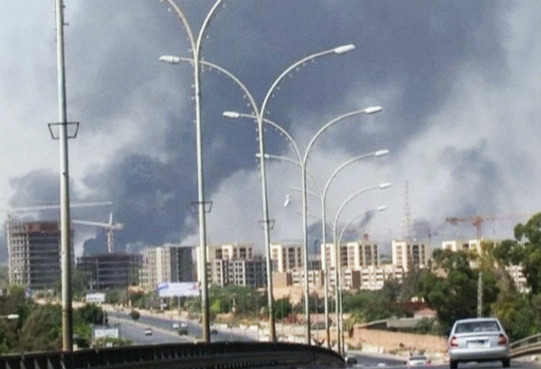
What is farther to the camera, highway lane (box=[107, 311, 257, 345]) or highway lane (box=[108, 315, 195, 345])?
highway lane (box=[107, 311, 257, 345])

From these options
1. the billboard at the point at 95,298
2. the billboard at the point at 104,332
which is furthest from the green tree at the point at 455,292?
the billboard at the point at 104,332

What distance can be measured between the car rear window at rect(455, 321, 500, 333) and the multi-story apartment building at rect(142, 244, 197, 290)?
112 meters

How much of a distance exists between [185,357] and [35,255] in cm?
12142

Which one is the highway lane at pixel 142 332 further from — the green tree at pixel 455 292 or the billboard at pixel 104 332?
the green tree at pixel 455 292

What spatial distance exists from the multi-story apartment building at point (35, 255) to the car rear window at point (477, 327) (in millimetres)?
104386

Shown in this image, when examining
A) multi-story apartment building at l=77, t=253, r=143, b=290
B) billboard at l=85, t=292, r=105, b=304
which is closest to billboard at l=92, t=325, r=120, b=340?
billboard at l=85, t=292, r=105, b=304

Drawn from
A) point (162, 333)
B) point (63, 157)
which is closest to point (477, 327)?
point (63, 157)

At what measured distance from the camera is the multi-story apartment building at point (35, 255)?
516 ft

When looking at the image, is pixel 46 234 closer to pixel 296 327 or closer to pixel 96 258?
pixel 96 258

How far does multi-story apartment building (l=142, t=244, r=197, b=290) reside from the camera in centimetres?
16725

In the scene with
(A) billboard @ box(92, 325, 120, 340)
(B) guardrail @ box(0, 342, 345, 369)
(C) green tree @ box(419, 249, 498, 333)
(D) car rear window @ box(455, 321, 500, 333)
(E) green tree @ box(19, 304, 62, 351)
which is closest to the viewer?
(B) guardrail @ box(0, 342, 345, 369)

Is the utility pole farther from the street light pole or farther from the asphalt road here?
the street light pole

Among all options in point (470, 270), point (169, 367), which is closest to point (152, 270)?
point (470, 270)

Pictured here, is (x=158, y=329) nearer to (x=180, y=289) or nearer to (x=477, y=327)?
(x=180, y=289)
